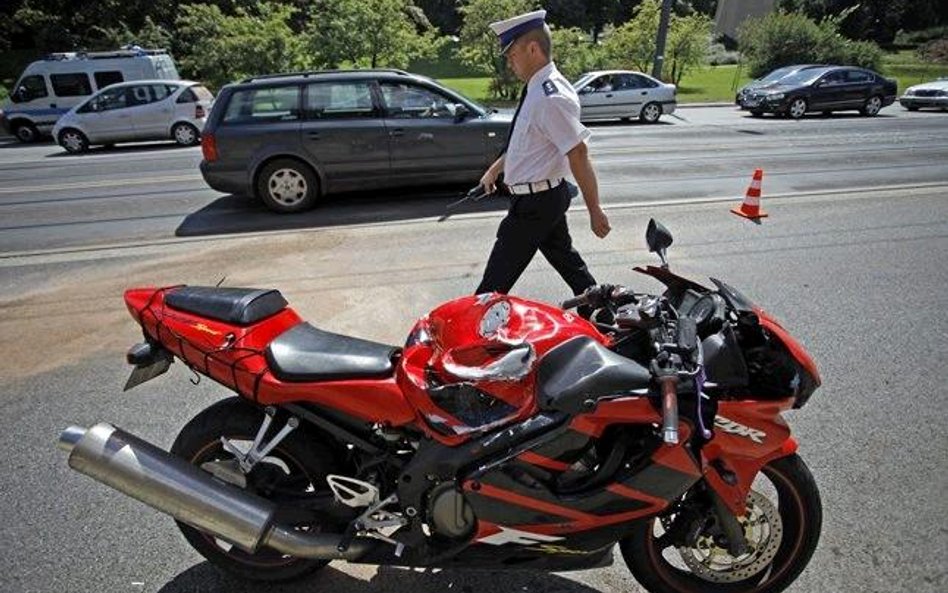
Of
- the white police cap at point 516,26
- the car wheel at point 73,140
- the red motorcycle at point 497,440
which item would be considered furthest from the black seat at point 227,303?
the car wheel at point 73,140

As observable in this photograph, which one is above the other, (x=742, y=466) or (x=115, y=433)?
(x=115, y=433)

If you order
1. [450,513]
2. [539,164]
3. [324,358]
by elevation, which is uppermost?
[539,164]

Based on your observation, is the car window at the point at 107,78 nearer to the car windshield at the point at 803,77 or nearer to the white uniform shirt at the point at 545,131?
the white uniform shirt at the point at 545,131

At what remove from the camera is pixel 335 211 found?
8.66 m

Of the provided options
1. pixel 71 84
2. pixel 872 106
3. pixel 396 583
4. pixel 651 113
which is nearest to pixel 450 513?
pixel 396 583

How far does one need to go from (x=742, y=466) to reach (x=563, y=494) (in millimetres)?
610

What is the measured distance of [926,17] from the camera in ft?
181

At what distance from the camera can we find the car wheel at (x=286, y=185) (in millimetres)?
8578

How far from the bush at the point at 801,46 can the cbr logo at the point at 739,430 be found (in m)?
37.6

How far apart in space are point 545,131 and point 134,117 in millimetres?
15218

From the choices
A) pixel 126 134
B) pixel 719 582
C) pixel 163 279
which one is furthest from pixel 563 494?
pixel 126 134

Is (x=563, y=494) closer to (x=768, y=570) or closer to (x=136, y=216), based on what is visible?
(x=768, y=570)

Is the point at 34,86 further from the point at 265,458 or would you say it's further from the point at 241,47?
the point at 265,458

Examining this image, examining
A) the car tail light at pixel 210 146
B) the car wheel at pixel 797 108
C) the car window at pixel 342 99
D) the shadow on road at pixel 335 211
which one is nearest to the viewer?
the shadow on road at pixel 335 211
